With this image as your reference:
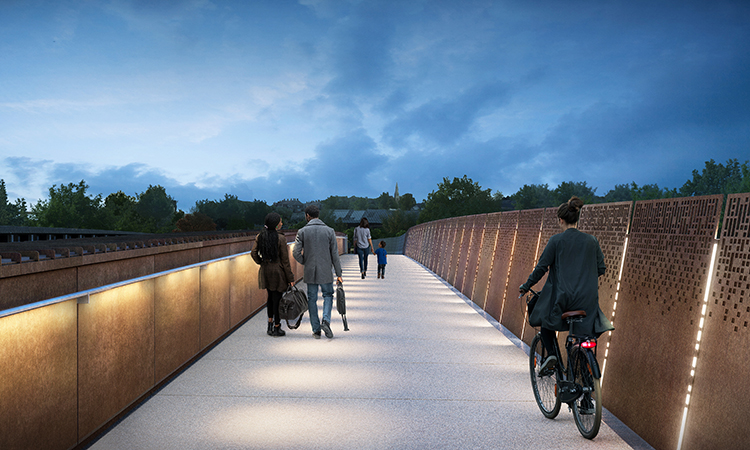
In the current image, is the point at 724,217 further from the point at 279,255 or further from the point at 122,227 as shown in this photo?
the point at 122,227

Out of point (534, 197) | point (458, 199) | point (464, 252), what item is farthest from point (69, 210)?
point (464, 252)

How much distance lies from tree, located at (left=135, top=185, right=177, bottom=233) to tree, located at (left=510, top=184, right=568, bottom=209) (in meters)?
99.4

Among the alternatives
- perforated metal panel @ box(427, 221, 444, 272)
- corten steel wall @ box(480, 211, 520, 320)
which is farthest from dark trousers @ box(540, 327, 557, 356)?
perforated metal panel @ box(427, 221, 444, 272)

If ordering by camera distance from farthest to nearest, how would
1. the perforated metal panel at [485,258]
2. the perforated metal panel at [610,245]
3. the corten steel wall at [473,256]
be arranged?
the corten steel wall at [473,256] → the perforated metal panel at [485,258] → the perforated metal panel at [610,245]

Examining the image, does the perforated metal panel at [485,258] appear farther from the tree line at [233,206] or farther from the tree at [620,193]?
the tree at [620,193]

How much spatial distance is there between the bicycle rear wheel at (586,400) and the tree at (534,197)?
15840cm

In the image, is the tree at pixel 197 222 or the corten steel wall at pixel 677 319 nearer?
the corten steel wall at pixel 677 319

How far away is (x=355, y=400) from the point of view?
222 inches

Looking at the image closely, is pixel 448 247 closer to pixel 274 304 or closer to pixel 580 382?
pixel 274 304

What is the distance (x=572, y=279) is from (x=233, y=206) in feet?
503

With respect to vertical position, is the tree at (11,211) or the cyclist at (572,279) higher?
the cyclist at (572,279)

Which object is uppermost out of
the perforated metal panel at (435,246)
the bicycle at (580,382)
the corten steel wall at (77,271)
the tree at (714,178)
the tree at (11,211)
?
the tree at (714,178)

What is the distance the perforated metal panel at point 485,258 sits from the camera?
1271cm

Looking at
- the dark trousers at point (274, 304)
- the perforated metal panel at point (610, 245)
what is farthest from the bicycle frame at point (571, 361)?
the dark trousers at point (274, 304)
